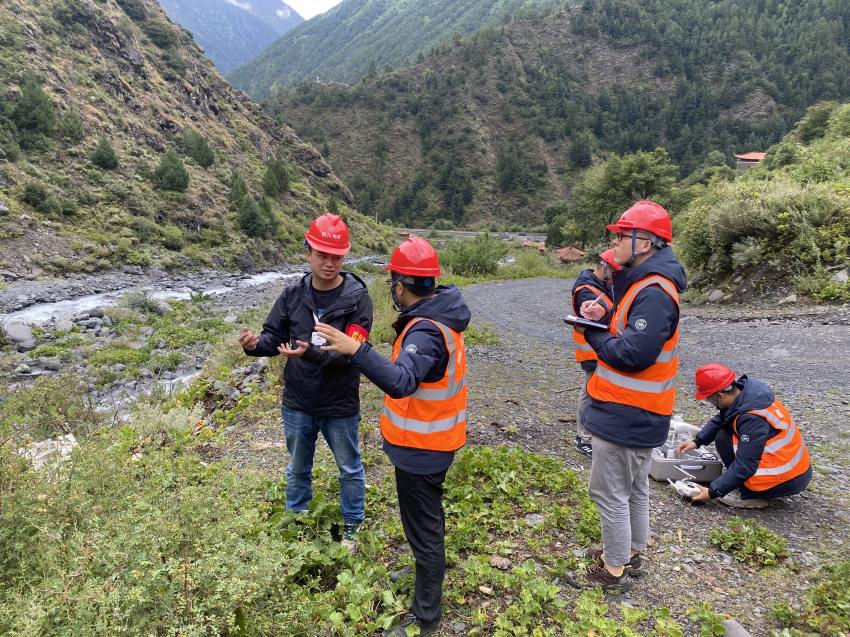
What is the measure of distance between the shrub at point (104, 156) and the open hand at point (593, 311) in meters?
28.6

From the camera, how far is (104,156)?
24047mm

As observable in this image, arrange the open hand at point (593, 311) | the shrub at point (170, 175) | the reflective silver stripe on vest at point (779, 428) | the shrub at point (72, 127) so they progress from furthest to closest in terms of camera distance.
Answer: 1. the shrub at point (170, 175)
2. the shrub at point (72, 127)
3. the reflective silver stripe on vest at point (779, 428)
4. the open hand at point (593, 311)

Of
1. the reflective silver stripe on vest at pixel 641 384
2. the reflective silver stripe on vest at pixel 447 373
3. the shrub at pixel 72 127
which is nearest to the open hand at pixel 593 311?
the reflective silver stripe on vest at pixel 641 384

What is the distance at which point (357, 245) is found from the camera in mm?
38281

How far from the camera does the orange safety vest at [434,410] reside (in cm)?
234

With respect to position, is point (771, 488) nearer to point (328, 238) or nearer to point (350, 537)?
point (350, 537)

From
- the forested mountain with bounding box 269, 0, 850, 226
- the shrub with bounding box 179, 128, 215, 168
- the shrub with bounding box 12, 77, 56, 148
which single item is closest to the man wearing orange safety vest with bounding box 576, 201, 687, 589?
the shrub with bounding box 12, 77, 56, 148

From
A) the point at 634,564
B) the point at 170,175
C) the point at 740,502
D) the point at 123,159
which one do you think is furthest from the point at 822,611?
the point at 123,159

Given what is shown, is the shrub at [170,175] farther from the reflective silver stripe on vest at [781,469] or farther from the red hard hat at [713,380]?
the reflective silver stripe on vest at [781,469]

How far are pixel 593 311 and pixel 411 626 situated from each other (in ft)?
6.34

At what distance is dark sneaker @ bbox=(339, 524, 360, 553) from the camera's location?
3.14 metres

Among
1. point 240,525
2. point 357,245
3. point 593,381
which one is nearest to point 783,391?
point 593,381

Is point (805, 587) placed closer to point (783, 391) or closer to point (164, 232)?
point (783, 391)

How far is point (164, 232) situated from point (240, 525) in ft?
76.4
